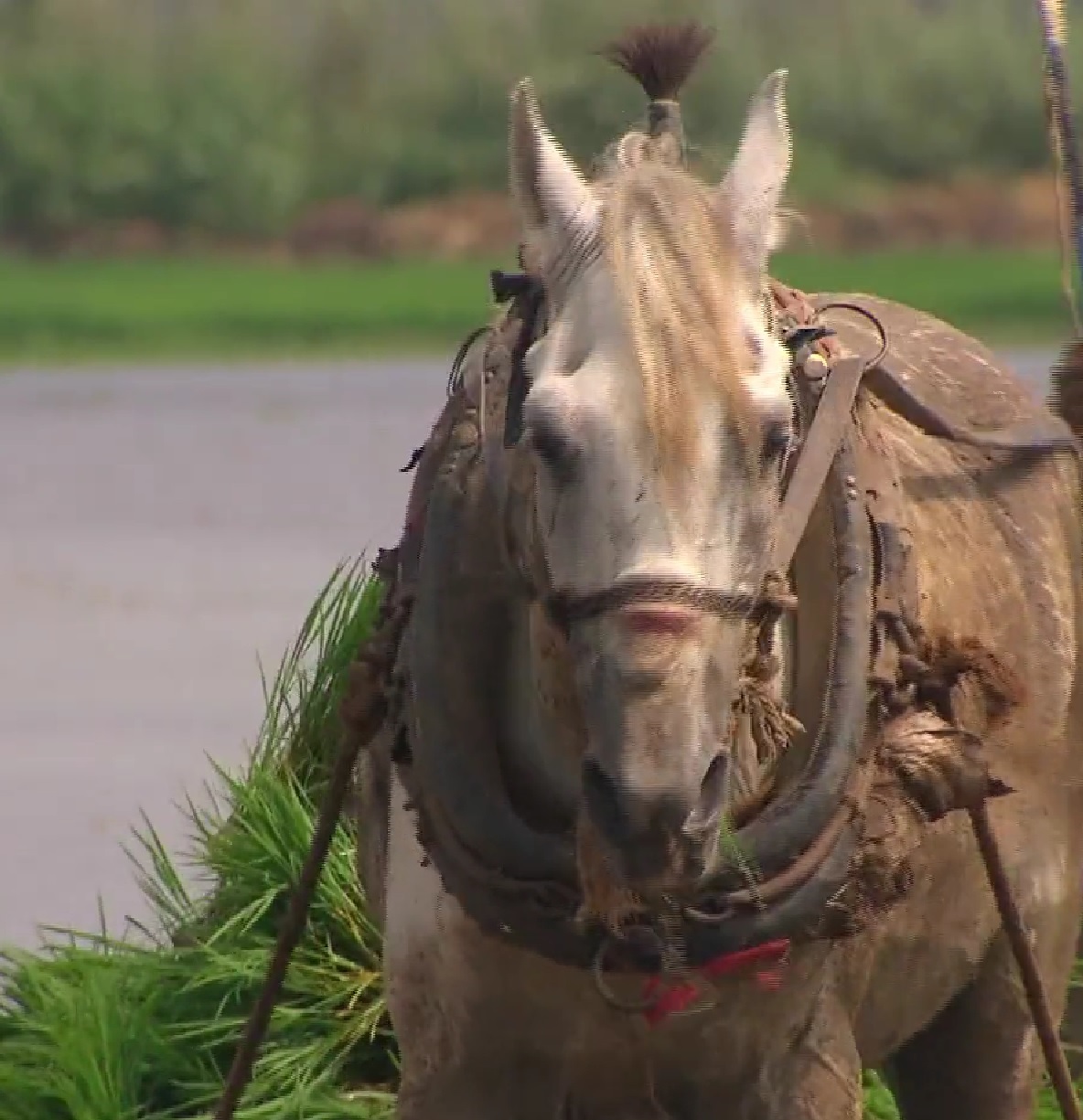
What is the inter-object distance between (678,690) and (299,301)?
19138 mm

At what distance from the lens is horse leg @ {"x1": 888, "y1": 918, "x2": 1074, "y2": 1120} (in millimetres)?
4352

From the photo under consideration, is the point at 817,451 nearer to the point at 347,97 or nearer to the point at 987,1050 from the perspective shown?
the point at 987,1050

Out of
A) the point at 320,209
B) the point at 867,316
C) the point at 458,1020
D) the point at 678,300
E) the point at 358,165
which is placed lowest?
the point at 458,1020

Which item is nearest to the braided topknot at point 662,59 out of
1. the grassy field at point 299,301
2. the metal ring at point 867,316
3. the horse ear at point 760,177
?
the horse ear at point 760,177

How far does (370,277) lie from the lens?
21000mm

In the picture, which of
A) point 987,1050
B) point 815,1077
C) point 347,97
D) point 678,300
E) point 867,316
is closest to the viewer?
point 678,300

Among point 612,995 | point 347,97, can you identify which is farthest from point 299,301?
point 612,995

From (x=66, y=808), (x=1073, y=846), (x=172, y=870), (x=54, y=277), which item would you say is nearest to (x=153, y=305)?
(x=54, y=277)

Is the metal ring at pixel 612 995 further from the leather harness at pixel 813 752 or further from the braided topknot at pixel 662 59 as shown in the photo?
the braided topknot at pixel 662 59

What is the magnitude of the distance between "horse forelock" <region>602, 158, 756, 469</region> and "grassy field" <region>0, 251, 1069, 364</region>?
1603cm

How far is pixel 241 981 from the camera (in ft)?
17.6

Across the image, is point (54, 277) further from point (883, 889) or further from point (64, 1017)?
point (883, 889)

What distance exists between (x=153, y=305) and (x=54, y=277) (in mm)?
811

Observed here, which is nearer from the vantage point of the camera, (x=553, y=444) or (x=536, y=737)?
(x=553, y=444)
